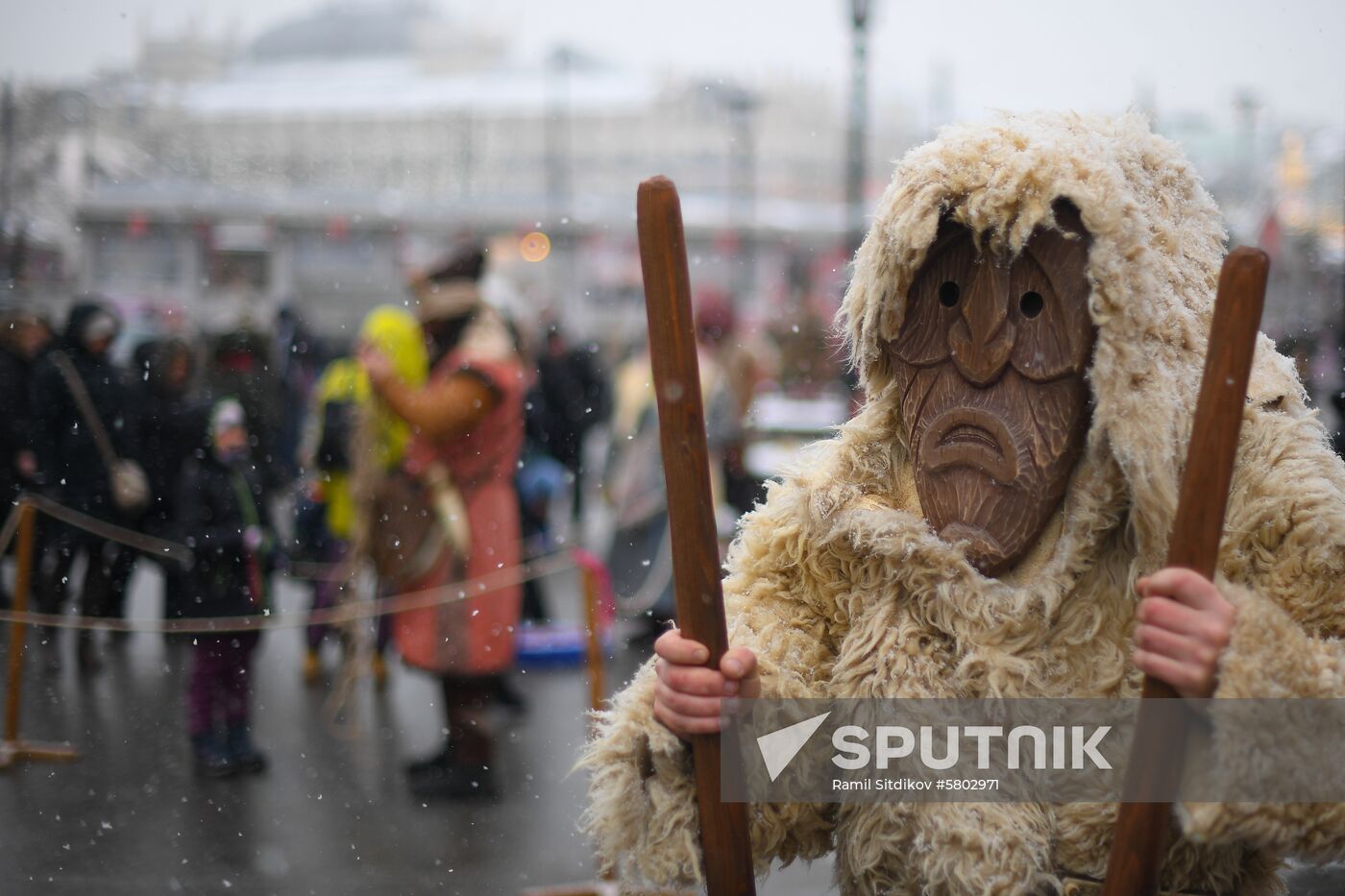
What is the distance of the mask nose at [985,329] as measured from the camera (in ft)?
5.27

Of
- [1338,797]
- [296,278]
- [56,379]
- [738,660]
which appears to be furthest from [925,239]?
[296,278]

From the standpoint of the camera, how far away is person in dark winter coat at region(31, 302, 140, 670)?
499 centimetres

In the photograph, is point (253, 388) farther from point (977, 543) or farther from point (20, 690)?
point (977, 543)

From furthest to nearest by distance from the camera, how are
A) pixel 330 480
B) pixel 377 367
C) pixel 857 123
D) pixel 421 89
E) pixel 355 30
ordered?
1. pixel 355 30
2. pixel 421 89
3. pixel 857 123
4. pixel 330 480
5. pixel 377 367

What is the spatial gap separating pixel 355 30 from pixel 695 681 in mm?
15803

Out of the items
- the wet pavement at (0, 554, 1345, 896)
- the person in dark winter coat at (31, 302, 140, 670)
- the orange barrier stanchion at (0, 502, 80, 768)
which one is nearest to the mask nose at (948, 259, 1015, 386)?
the wet pavement at (0, 554, 1345, 896)

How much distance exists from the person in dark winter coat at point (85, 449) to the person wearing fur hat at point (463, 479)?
4.91 feet

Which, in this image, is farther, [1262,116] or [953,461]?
[1262,116]

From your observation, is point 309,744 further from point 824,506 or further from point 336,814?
point 824,506

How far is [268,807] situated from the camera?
168 inches

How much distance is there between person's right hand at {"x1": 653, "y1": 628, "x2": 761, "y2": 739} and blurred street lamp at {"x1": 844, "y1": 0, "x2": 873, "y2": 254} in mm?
3399

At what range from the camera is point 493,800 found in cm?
438

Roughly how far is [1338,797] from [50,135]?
6.09 meters

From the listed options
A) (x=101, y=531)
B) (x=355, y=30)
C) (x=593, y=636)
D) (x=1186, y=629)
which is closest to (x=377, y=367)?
(x=593, y=636)
